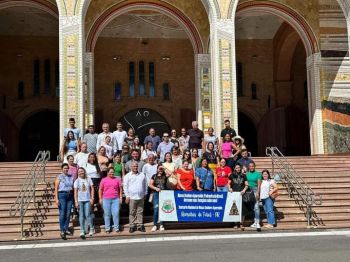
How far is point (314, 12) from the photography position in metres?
18.3

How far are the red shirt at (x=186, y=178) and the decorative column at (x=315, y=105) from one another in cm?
933

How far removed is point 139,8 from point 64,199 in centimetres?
1061

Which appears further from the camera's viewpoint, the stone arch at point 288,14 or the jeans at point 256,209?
the stone arch at point 288,14

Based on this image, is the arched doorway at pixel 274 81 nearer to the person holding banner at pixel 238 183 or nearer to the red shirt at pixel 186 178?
the person holding banner at pixel 238 183

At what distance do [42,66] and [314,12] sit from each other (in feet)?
41.2

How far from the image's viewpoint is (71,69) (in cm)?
1534

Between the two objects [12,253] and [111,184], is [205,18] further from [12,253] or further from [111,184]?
[12,253]

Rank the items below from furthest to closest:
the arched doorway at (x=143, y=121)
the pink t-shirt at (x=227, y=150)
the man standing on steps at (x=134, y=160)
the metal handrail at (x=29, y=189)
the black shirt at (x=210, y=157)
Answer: the arched doorway at (x=143, y=121), the pink t-shirt at (x=227, y=150), the black shirt at (x=210, y=157), the man standing on steps at (x=134, y=160), the metal handrail at (x=29, y=189)

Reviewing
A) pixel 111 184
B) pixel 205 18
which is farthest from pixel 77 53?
pixel 111 184

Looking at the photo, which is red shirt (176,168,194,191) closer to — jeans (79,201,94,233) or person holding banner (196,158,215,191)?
person holding banner (196,158,215,191)

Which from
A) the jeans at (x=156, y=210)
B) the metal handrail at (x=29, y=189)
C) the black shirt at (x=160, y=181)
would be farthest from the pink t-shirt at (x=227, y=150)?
the metal handrail at (x=29, y=189)

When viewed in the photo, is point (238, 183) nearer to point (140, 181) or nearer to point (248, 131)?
point (140, 181)

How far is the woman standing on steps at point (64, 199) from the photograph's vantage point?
939cm

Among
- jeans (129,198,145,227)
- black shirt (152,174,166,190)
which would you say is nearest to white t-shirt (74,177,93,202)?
jeans (129,198,145,227)
